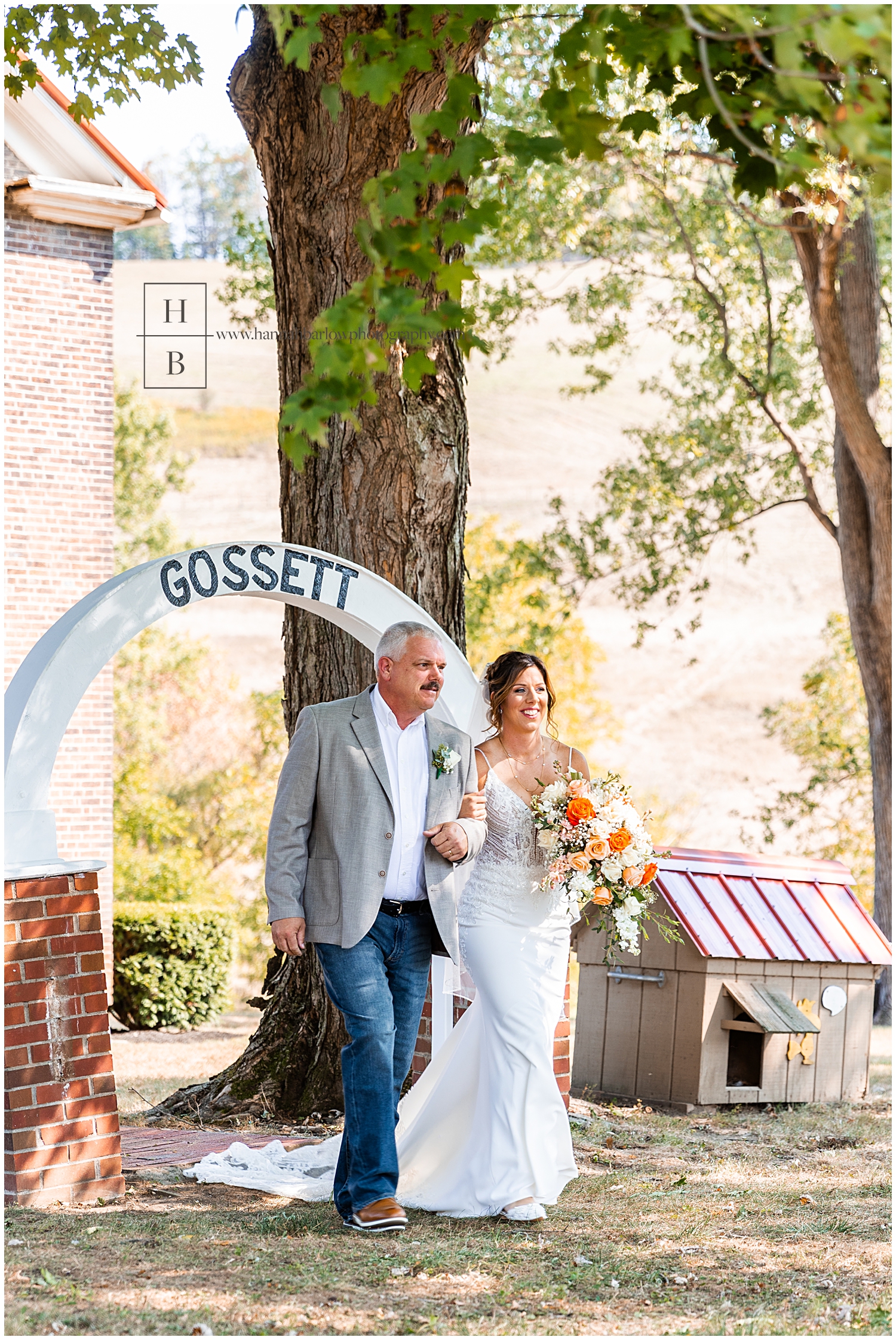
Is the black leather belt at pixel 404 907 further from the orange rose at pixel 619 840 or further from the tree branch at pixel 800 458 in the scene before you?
the tree branch at pixel 800 458

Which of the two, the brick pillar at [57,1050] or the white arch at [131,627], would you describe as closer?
the brick pillar at [57,1050]

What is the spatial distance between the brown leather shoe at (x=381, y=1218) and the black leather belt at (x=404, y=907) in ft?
3.24

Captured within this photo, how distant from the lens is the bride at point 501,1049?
530cm

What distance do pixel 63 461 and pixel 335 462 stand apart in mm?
6652

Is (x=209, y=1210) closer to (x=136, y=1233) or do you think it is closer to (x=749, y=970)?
(x=136, y=1233)

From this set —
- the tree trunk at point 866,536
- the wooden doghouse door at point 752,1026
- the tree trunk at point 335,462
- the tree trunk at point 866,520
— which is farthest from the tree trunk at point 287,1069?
the tree trunk at point 866,536

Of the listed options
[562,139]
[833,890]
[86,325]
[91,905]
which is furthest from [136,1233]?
[86,325]

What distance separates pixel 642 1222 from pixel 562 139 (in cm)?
385

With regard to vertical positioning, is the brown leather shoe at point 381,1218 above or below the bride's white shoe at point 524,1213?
above

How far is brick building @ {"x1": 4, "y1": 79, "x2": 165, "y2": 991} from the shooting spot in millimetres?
12898

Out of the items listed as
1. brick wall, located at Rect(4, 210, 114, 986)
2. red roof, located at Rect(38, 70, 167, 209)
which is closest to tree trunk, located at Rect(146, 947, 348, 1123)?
brick wall, located at Rect(4, 210, 114, 986)

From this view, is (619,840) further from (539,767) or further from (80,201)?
(80,201)

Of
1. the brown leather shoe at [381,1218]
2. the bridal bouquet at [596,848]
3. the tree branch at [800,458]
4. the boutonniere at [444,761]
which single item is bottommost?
the brown leather shoe at [381,1218]

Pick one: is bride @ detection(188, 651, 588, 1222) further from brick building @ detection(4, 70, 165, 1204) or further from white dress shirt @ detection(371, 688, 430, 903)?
brick building @ detection(4, 70, 165, 1204)
